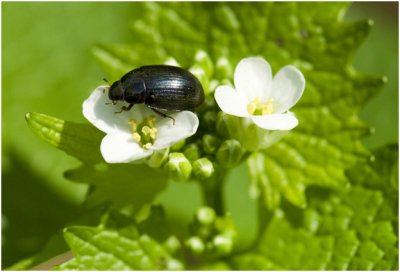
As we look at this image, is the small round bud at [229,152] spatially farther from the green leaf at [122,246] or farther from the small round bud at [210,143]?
the green leaf at [122,246]

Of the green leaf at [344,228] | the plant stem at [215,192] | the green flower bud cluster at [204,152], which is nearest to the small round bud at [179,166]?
the green flower bud cluster at [204,152]

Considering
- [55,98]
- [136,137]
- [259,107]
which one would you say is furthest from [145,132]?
[55,98]

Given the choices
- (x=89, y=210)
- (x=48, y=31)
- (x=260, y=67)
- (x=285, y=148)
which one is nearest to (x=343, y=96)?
(x=285, y=148)

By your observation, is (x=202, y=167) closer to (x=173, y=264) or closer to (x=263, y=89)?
(x=263, y=89)

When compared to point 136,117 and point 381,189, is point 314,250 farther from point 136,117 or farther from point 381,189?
point 136,117

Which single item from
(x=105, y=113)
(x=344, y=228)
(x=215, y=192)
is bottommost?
(x=344, y=228)

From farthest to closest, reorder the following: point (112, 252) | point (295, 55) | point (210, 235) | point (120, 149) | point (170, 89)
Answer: point (295, 55) < point (210, 235) < point (112, 252) < point (170, 89) < point (120, 149)
